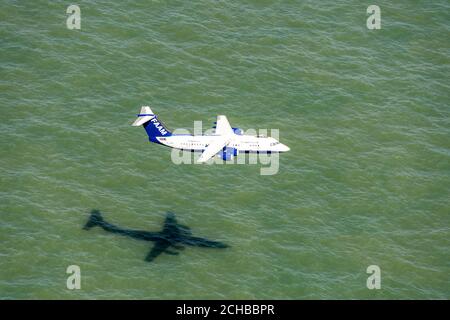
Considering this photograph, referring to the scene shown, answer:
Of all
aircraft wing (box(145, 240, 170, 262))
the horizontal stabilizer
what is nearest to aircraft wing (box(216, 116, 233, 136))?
the horizontal stabilizer

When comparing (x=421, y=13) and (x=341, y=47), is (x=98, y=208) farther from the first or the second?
(x=421, y=13)

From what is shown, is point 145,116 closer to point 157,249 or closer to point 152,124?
point 152,124

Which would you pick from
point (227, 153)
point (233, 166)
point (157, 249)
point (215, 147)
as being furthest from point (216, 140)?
point (157, 249)

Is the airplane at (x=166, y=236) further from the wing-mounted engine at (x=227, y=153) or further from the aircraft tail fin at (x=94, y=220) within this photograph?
the wing-mounted engine at (x=227, y=153)

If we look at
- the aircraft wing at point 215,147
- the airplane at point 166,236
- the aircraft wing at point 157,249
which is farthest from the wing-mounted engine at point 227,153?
the aircraft wing at point 157,249

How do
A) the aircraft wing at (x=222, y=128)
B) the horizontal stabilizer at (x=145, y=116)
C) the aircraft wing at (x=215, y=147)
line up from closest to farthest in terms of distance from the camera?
the aircraft wing at (x=215, y=147), the horizontal stabilizer at (x=145, y=116), the aircraft wing at (x=222, y=128)
